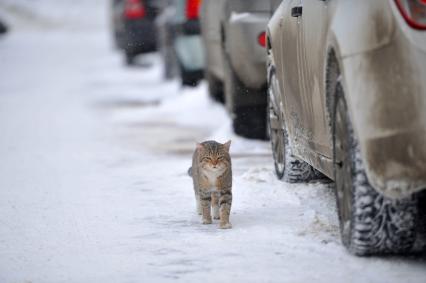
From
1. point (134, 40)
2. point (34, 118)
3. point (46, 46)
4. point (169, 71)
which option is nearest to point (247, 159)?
point (34, 118)

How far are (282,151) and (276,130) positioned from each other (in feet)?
0.78

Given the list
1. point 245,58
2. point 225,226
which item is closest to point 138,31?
point 245,58

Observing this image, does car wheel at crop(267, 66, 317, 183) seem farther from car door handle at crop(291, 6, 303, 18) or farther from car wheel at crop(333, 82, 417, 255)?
car wheel at crop(333, 82, 417, 255)

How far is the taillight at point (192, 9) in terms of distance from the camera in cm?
1491

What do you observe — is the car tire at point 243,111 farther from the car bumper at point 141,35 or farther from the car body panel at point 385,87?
the car bumper at point 141,35

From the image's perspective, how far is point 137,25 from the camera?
958 inches

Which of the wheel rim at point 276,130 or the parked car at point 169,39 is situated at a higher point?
the wheel rim at point 276,130

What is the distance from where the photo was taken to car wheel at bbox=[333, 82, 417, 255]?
5191 mm

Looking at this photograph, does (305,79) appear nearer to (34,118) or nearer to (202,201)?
(202,201)

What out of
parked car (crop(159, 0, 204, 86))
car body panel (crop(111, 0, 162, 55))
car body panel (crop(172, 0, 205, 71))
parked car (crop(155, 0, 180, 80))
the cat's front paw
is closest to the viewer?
the cat's front paw

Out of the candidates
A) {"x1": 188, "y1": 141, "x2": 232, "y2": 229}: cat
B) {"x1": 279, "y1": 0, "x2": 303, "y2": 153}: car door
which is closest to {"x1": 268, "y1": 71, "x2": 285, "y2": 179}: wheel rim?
{"x1": 279, "y1": 0, "x2": 303, "y2": 153}: car door

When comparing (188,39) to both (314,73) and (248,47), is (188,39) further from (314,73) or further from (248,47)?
(314,73)

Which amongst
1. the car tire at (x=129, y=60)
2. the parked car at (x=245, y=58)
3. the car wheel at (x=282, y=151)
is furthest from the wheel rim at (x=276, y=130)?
the car tire at (x=129, y=60)

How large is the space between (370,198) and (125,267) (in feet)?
4.21
